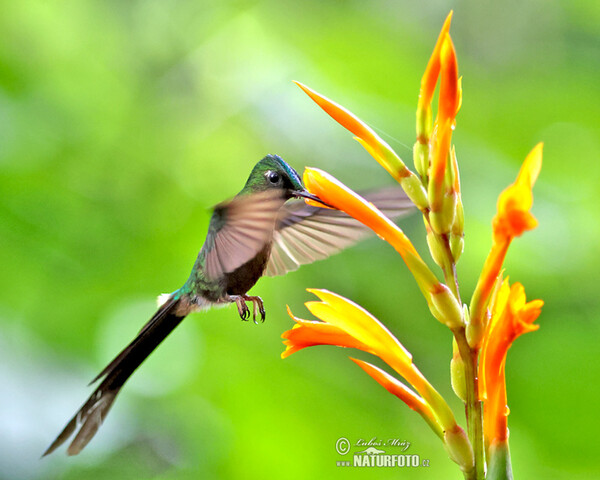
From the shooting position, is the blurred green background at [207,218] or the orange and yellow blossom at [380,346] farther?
the blurred green background at [207,218]

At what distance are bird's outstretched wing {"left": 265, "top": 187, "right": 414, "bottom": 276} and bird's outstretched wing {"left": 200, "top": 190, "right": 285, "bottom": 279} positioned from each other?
0.19m

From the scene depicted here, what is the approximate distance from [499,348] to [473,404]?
84 mm

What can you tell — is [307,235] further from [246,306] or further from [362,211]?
[362,211]

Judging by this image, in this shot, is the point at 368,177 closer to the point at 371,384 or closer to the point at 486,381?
the point at 371,384

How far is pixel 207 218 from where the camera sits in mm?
2006

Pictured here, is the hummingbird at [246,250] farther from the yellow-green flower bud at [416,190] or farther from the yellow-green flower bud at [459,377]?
the yellow-green flower bud at [459,377]

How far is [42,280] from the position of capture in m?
1.94

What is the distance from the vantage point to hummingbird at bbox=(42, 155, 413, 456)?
1.25m

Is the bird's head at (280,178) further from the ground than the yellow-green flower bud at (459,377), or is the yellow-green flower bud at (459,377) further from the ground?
the bird's head at (280,178)

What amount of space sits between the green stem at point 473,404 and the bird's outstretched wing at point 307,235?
1.96 feet

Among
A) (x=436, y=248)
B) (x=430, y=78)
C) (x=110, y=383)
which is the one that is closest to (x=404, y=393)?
(x=436, y=248)

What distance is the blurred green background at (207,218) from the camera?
179 cm

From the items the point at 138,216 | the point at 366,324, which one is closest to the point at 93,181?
the point at 138,216

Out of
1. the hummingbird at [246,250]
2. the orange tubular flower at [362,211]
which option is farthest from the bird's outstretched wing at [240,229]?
the orange tubular flower at [362,211]
